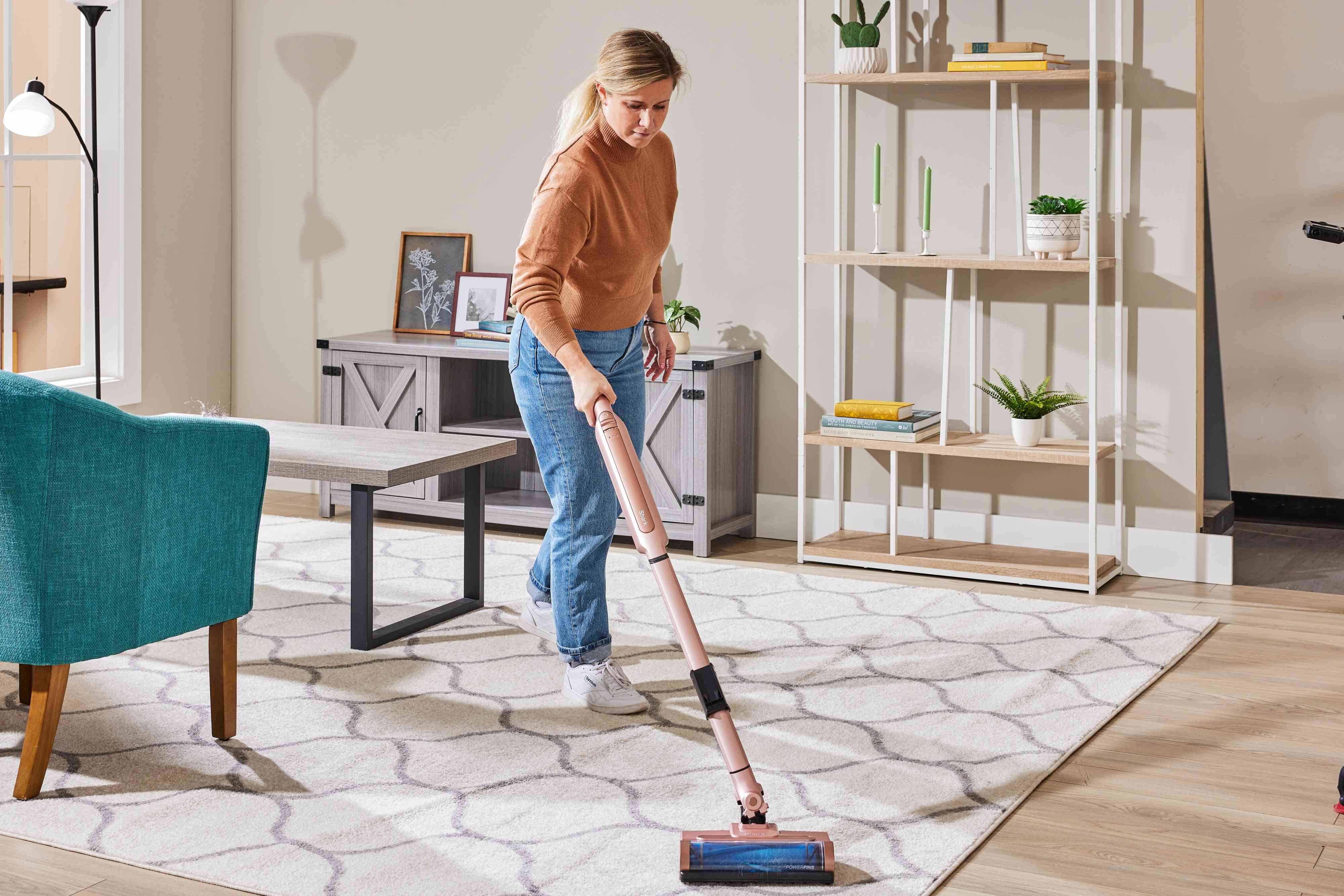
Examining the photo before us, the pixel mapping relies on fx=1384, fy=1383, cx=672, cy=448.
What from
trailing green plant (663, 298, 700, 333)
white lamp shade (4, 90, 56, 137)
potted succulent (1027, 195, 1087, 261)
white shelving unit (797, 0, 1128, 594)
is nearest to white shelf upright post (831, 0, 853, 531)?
white shelving unit (797, 0, 1128, 594)

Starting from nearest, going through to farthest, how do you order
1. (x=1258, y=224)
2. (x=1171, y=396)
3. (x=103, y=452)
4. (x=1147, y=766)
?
(x=103, y=452), (x=1147, y=766), (x=1171, y=396), (x=1258, y=224)

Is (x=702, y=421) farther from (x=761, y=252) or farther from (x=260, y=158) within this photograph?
(x=260, y=158)

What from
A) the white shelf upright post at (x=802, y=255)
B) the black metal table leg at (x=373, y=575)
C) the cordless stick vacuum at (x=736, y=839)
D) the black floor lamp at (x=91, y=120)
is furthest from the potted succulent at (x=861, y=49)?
the cordless stick vacuum at (x=736, y=839)

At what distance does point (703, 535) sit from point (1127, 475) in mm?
1331

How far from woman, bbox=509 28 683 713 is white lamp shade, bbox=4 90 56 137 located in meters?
2.24

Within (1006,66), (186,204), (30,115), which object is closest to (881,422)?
(1006,66)

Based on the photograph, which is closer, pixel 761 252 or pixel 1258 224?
pixel 761 252

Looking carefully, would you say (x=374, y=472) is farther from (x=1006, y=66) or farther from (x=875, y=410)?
(x=1006, y=66)

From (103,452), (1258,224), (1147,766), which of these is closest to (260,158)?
(103,452)

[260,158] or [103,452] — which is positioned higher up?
[260,158]

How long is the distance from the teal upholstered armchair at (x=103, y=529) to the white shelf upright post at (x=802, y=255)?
82.1 inches

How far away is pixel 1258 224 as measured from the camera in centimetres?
501

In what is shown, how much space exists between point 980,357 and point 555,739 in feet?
7.41

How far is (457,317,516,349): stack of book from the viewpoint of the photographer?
15.7 ft
